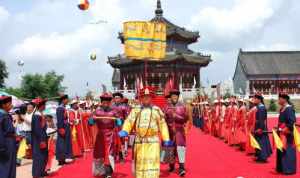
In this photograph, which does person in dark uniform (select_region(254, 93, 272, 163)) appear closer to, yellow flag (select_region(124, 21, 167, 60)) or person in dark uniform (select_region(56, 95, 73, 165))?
yellow flag (select_region(124, 21, 167, 60))

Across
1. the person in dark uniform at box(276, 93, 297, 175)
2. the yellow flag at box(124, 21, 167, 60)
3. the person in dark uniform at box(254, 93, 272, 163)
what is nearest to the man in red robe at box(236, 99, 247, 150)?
the person in dark uniform at box(254, 93, 272, 163)

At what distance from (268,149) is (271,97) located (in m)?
36.2

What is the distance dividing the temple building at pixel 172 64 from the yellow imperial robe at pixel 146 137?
38.0 metres

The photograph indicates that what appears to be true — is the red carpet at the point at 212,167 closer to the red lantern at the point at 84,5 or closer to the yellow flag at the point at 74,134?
the yellow flag at the point at 74,134

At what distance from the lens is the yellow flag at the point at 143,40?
13.3m

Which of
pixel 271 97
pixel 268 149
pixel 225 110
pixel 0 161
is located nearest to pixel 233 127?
pixel 225 110

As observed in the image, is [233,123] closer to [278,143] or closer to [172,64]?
[278,143]

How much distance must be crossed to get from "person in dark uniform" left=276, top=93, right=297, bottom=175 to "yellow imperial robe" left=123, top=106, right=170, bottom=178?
2933mm

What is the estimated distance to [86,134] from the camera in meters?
14.4

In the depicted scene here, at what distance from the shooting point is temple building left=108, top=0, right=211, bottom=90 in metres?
47.3

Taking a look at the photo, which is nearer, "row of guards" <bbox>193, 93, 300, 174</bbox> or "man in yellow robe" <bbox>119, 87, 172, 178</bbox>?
"man in yellow robe" <bbox>119, 87, 172, 178</bbox>

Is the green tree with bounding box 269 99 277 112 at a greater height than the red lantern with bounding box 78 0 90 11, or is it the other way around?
the red lantern with bounding box 78 0 90 11

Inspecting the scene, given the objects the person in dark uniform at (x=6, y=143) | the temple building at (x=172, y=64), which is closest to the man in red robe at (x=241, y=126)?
the person in dark uniform at (x=6, y=143)

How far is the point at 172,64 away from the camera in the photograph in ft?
157
